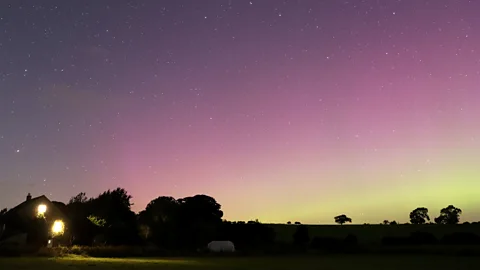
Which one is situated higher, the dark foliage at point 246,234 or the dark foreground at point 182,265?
the dark foliage at point 246,234

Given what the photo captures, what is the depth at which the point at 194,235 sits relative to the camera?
94.3m

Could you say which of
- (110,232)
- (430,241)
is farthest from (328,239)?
(110,232)

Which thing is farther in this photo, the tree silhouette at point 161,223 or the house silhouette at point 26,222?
the tree silhouette at point 161,223

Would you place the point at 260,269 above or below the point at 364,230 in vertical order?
below

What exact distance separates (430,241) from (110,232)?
2347 inches

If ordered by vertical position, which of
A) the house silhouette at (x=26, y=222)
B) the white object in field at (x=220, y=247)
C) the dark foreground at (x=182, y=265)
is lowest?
the dark foreground at (x=182, y=265)

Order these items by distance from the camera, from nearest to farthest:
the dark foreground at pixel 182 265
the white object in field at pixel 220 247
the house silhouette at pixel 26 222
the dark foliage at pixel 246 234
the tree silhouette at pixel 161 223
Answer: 1. the dark foreground at pixel 182 265
2. the house silhouette at pixel 26 222
3. the white object in field at pixel 220 247
4. the tree silhouette at pixel 161 223
5. the dark foliage at pixel 246 234

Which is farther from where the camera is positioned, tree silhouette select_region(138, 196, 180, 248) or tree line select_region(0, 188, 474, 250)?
tree silhouette select_region(138, 196, 180, 248)

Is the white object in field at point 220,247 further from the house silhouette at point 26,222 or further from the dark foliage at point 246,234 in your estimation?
the house silhouette at point 26,222

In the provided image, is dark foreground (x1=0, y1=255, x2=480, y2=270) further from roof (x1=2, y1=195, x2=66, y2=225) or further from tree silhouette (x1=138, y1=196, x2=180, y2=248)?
tree silhouette (x1=138, y1=196, x2=180, y2=248)

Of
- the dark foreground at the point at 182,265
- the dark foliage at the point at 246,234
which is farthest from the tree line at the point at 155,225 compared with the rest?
the dark foreground at the point at 182,265

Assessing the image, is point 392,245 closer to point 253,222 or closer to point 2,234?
point 253,222

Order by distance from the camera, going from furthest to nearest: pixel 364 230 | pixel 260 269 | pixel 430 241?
pixel 364 230 < pixel 430 241 < pixel 260 269

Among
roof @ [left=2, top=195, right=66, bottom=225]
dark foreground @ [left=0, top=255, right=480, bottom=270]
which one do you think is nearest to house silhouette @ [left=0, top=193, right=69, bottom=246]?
roof @ [left=2, top=195, right=66, bottom=225]
